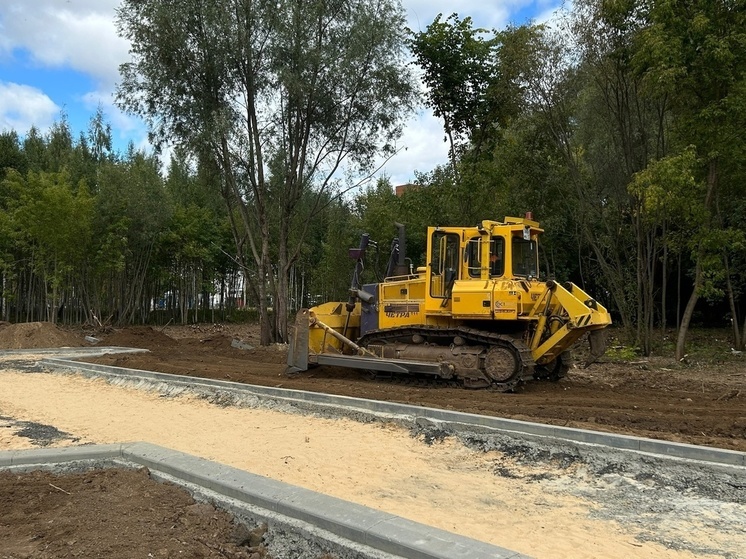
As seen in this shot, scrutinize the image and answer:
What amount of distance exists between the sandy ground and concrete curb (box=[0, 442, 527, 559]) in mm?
640

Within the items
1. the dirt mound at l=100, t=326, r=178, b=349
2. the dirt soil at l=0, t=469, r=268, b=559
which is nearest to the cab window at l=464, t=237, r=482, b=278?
the dirt soil at l=0, t=469, r=268, b=559

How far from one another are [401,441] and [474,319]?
332 cm

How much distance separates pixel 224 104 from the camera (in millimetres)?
17859

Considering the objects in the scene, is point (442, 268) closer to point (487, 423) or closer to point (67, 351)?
point (487, 423)

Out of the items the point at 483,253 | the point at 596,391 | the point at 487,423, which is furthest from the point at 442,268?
the point at 487,423

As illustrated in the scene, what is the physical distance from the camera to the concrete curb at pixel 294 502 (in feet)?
10.6

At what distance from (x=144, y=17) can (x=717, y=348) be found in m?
18.5

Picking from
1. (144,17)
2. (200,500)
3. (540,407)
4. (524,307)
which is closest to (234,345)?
(144,17)

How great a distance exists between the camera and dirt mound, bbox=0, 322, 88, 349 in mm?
17828

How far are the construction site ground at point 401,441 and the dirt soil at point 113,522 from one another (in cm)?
2

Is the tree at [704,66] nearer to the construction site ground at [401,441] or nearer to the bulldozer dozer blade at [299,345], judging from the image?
the construction site ground at [401,441]

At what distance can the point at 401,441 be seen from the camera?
266 inches

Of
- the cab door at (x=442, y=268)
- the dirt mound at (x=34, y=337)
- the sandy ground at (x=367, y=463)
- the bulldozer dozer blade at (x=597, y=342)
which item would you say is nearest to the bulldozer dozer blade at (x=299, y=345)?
the sandy ground at (x=367, y=463)

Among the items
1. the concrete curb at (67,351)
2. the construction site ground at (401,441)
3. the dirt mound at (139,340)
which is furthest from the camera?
the dirt mound at (139,340)
